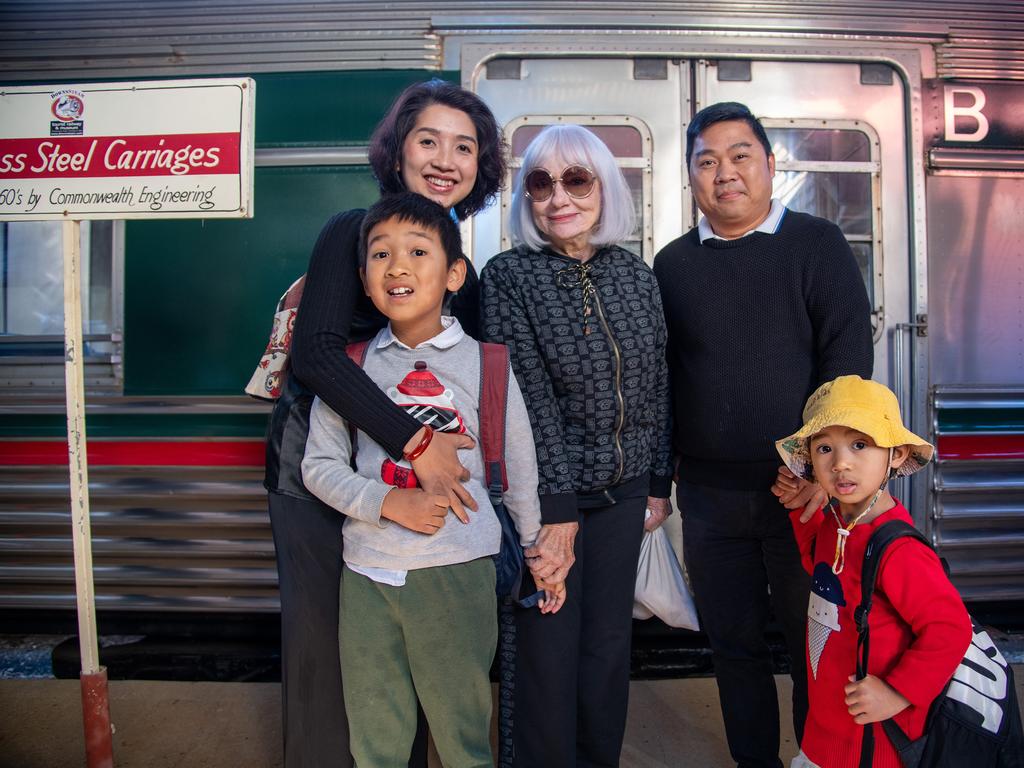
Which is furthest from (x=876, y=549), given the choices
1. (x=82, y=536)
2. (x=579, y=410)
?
(x=82, y=536)

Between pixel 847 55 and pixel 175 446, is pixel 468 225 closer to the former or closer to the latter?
pixel 175 446

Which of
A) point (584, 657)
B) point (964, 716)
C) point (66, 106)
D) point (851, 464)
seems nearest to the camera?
point (964, 716)

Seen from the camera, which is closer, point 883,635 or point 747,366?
point 883,635

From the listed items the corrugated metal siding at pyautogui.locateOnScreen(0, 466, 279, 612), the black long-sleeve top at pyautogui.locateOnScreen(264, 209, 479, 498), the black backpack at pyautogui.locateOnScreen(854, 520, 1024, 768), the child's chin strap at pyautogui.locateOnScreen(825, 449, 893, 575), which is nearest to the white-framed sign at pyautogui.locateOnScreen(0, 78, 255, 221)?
the black long-sleeve top at pyautogui.locateOnScreen(264, 209, 479, 498)

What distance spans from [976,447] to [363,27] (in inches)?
106

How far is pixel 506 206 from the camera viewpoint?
271 centimetres

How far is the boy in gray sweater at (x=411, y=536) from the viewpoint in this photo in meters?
1.47

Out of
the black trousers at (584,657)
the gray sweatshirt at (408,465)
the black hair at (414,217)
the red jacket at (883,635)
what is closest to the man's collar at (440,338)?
the gray sweatshirt at (408,465)

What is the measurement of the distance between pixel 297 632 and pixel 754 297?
1.31 m

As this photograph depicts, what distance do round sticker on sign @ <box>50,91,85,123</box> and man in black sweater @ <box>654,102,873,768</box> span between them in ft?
5.17

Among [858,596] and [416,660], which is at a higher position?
[858,596]

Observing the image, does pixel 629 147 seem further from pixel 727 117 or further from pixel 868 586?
pixel 868 586

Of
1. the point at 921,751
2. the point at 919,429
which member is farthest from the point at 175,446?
the point at 919,429

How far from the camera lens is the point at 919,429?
2.74 m
